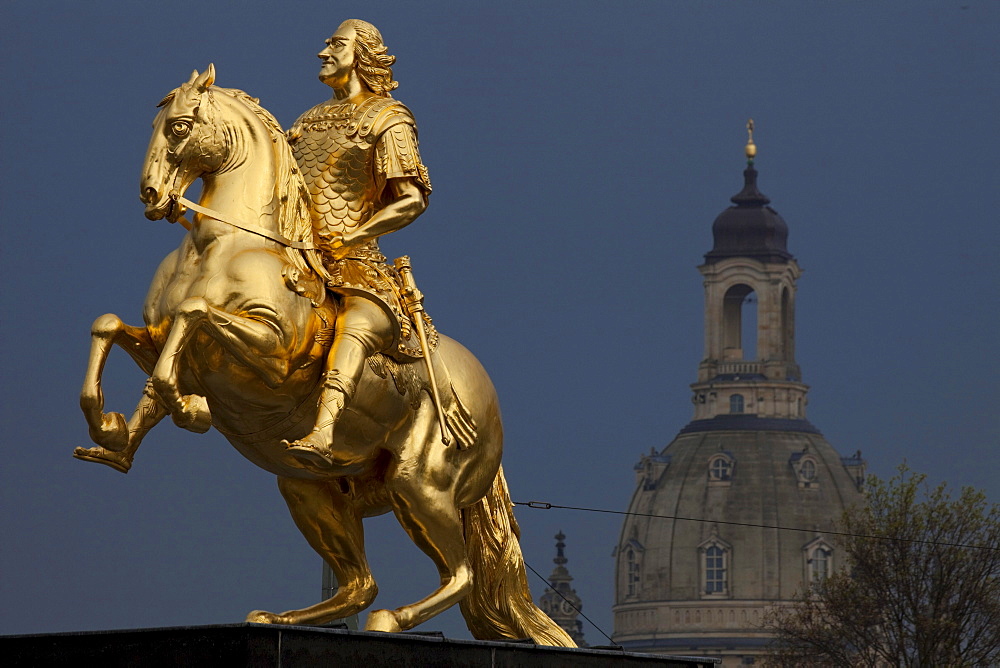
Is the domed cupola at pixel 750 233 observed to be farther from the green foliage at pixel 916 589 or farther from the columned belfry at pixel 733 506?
the green foliage at pixel 916 589

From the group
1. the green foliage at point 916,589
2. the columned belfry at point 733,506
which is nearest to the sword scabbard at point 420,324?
the green foliage at point 916,589

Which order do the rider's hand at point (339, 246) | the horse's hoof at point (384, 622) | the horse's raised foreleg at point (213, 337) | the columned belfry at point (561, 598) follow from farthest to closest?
the columned belfry at point (561, 598) → the rider's hand at point (339, 246) → the horse's hoof at point (384, 622) → the horse's raised foreleg at point (213, 337)

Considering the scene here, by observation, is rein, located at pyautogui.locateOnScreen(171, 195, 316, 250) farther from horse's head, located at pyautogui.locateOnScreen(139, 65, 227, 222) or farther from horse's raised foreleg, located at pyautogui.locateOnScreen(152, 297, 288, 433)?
horse's raised foreleg, located at pyautogui.locateOnScreen(152, 297, 288, 433)

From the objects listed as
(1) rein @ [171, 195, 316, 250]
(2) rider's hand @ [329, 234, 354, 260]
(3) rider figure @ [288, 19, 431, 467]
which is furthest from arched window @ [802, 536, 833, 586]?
(1) rein @ [171, 195, 316, 250]

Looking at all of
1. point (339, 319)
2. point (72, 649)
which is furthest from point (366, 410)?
point (72, 649)

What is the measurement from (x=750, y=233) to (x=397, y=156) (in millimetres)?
96740

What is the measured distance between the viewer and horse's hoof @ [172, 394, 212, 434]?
9.52 meters

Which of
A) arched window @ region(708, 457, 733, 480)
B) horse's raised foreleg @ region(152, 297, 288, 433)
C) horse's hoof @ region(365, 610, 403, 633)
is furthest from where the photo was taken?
arched window @ region(708, 457, 733, 480)

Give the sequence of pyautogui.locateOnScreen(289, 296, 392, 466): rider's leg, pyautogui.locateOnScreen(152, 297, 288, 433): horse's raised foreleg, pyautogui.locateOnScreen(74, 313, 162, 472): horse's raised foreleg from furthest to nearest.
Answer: pyautogui.locateOnScreen(289, 296, 392, 466): rider's leg → pyautogui.locateOnScreen(74, 313, 162, 472): horse's raised foreleg → pyautogui.locateOnScreen(152, 297, 288, 433): horse's raised foreleg

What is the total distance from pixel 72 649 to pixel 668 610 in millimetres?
93197

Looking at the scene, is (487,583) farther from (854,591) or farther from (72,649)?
(854,591)

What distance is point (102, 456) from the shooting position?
1002cm

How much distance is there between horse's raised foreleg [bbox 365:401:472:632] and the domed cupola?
9629cm

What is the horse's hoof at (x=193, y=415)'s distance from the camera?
952 centimetres
